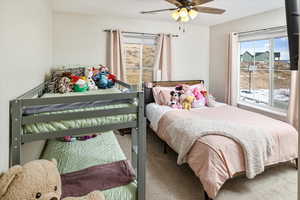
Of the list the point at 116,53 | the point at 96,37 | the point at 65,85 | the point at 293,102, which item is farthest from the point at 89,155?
the point at 293,102

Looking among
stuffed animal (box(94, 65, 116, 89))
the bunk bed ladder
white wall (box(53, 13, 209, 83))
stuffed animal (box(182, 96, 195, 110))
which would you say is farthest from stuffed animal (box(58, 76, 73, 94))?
stuffed animal (box(182, 96, 195, 110))

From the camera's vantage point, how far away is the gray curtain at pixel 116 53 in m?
3.85

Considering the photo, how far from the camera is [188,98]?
3.62 m

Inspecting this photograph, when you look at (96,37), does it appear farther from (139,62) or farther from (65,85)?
(65,85)

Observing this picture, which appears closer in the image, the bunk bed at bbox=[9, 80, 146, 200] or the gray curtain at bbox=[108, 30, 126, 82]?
the bunk bed at bbox=[9, 80, 146, 200]

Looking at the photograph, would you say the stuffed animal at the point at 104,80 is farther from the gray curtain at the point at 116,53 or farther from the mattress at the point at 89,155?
the mattress at the point at 89,155

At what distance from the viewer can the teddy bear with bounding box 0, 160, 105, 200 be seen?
816 mm

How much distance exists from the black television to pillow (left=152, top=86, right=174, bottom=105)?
2.54 metres

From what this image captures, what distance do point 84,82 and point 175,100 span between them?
1693 mm

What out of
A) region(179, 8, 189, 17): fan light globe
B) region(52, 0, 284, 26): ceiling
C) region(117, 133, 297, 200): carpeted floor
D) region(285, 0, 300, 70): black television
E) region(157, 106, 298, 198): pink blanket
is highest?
region(52, 0, 284, 26): ceiling

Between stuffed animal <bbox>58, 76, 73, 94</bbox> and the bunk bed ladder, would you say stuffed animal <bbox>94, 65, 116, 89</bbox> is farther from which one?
the bunk bed ladder

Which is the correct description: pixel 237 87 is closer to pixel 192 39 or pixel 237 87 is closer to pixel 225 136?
pixel 192 39

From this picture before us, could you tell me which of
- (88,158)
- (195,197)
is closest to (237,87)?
(195,197)

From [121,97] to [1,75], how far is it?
25.7 inches
